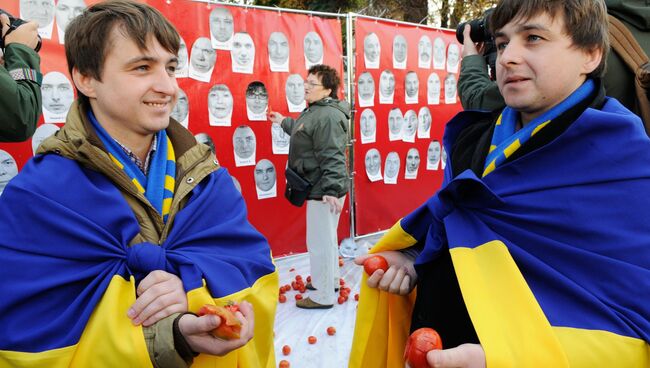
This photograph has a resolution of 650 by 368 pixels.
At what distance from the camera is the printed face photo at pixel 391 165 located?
7410 mm

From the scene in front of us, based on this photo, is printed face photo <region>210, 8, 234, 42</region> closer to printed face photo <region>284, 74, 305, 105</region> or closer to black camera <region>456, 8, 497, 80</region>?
printed face photo <region>284, 74, 305, 105</region>

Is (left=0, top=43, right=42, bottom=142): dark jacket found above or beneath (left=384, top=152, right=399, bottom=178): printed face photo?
above

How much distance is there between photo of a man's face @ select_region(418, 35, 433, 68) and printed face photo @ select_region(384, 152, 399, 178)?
1.48 m

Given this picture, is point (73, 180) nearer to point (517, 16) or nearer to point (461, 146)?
point (461, 146)

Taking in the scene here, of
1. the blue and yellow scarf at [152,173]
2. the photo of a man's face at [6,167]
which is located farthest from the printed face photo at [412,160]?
the blue and yellow scarf at [152,173]

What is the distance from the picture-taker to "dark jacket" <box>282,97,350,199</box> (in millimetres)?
4914

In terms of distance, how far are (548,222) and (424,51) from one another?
267 inches

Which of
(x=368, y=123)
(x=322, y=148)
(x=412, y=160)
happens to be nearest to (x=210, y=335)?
(x=322, y=148)

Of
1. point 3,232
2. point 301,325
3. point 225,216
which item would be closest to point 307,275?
point 301,325

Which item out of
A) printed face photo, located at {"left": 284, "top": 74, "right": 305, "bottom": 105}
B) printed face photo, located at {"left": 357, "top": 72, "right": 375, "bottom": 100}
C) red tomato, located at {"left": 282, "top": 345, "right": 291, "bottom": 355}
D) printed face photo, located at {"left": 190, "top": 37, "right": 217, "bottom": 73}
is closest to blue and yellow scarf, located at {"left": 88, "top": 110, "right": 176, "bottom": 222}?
red tomato, located at {"left": 282, "top": 345, "right": 291, "bottom": 355}

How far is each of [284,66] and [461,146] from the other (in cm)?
455

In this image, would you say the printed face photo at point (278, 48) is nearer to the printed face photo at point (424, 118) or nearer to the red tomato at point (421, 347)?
the printed face photo at point (424, 118)

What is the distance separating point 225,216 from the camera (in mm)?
1827

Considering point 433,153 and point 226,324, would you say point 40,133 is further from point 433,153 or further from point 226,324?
point 433,153
